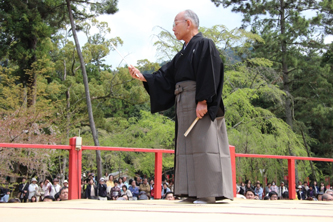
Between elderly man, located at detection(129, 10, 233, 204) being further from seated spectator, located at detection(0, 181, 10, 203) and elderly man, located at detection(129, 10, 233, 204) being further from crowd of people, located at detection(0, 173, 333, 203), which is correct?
seated spectator, located at detection(0, 181, 10, 203)

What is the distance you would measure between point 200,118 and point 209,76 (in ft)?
1.25

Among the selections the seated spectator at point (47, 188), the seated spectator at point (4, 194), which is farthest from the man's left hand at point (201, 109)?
the seated spectator at point (47, 188)

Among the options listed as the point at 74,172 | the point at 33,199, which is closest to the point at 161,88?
the point at 74,172

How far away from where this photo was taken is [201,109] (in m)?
3.22

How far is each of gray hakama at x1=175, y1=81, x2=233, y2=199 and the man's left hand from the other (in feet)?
0.25

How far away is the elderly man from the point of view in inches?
125

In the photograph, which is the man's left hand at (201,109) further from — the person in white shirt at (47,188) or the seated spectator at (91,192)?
the person in white shirt at (47,188)

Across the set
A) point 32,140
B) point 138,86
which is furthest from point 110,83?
point 32,140

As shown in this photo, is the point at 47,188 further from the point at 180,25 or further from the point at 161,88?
the point at 180,25

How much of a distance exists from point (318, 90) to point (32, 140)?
54.4 ft

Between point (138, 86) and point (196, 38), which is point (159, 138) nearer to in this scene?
point (138, 86)

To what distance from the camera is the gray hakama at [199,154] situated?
124 inches

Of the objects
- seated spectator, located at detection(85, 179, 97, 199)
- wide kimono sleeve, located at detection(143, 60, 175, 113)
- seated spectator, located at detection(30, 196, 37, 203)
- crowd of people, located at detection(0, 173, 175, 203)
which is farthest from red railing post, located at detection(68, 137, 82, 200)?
seated spectator, located at detection(30, 196, 37, 203)

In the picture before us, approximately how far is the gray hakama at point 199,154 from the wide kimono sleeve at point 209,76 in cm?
13
